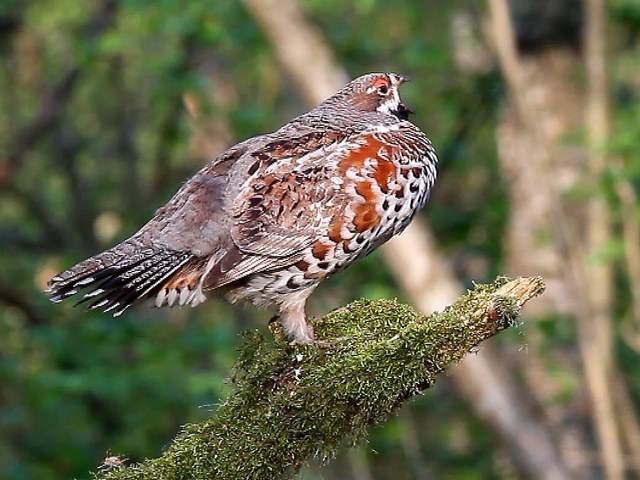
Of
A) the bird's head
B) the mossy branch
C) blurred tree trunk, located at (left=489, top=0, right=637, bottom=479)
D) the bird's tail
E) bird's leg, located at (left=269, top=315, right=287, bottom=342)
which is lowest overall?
blurred tree trunk, located at (left=489, top=0, right=637, bottom=479)

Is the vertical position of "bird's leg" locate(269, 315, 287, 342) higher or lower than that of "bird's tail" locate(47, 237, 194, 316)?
lower

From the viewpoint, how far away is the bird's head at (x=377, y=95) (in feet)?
18.6

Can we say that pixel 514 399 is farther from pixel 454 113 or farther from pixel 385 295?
pixel 454 113

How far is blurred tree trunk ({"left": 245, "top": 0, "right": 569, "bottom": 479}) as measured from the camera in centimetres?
812

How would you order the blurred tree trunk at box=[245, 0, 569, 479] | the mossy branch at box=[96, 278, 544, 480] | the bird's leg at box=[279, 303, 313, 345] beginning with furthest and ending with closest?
the blurred tree trunk at box=[245, 0, 569, 479] → the bird's leg at box=[279, 303, 313, 345] → the mossy branch at box=[96, 278, 544, 480]

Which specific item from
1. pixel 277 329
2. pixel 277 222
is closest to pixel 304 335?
pixel 277 329

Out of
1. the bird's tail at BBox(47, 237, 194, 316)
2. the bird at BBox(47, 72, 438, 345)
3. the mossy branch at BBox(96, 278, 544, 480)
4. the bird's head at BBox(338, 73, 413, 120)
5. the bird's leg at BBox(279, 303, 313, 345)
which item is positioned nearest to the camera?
the mossy branch at BBox(96, 278, 544, 480)

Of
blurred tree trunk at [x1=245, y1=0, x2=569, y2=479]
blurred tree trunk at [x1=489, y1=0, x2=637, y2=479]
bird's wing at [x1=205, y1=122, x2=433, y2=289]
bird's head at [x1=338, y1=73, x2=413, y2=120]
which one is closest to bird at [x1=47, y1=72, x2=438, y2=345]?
bird's wing at [x1=205, y1=122, x2=433, y2=289]

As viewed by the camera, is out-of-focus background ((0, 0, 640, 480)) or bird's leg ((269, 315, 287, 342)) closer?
bird's leg ((269, 315, 287, 342))

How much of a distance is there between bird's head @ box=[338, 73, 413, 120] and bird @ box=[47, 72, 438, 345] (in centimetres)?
63

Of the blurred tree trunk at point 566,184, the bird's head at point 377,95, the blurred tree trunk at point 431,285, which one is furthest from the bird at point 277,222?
the blurred tree trunk at point 566,184

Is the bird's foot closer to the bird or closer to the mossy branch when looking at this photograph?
the bird

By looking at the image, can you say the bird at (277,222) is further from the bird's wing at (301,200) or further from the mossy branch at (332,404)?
the mossy branch at (332,404)

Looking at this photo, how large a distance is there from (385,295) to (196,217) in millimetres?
4565
